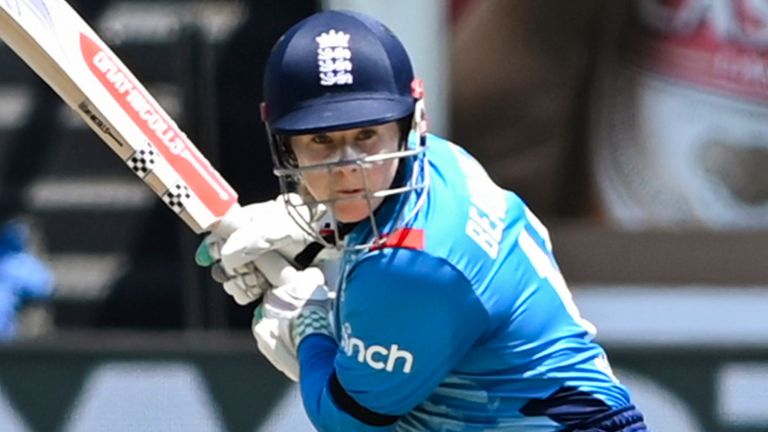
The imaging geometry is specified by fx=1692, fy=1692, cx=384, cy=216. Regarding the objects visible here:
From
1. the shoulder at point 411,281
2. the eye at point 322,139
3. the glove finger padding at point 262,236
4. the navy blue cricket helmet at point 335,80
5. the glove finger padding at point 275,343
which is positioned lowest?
the glove finger padding at point 275,343

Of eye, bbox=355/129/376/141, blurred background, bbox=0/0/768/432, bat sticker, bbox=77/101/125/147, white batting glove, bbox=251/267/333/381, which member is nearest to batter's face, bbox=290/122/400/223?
eye, bbox=355/129/376/141

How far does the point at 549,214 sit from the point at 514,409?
3.53 meters

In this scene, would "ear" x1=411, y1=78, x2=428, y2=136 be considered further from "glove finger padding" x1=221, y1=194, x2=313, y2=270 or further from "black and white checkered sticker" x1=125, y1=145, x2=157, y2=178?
"black and white checkered sticker" x1=125, y1=145, x2=157, y2=178

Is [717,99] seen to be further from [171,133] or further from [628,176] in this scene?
[171,133]

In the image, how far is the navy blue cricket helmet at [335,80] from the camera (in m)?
2.60

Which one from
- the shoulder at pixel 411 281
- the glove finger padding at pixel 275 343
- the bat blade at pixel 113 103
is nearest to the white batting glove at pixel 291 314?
the glove finger padding at pixel 275 343

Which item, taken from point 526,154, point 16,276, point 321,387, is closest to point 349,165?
point 321,387

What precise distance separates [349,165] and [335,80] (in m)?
0.13

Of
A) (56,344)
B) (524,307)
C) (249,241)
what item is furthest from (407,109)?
(56,344)

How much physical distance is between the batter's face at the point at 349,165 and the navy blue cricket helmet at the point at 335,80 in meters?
0.03

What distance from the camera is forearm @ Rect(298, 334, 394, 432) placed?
2.79 m

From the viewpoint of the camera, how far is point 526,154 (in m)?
6.25

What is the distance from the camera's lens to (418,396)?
2729 millimetres

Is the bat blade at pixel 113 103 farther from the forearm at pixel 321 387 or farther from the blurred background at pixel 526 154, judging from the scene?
the blurred background at pixel 526 154
